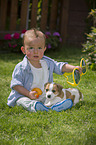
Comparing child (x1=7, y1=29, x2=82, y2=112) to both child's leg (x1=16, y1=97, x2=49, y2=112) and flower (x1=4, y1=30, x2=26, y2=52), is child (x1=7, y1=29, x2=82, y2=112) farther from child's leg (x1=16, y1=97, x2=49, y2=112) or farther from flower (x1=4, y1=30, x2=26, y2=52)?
flower (x1=4, y1=30, x2=26, y2=52)

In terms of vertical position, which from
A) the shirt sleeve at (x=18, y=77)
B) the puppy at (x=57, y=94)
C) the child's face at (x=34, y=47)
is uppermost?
the child's face at (x=34, y=47)

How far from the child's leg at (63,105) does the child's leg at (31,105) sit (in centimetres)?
11

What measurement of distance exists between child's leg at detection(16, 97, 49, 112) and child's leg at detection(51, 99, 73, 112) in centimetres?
11

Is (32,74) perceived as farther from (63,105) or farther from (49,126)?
(49,126)

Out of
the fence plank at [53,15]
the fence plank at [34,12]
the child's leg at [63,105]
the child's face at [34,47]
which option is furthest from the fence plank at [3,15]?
the child's leg at [63,105]

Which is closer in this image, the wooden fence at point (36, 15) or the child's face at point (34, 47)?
the child's face at point (34, 47)

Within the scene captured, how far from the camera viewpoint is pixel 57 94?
299cm

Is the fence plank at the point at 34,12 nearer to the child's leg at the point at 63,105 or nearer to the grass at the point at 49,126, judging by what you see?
the grass at the point at 49,126

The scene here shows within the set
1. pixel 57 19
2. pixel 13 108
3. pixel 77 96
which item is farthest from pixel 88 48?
pixel 57 19

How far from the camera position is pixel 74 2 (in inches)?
386

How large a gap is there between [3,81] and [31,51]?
137 centimetres

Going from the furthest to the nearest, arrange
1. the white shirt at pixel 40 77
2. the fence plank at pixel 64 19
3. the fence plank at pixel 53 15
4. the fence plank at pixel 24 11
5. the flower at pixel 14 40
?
the fence plank at pixel 64 19 → the fence plank at pixel 53 15 → the fence plank at pixel 24 11 → the flower at pixel 14 40 → the white shirt at pixel 40 77

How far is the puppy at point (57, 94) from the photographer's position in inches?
116

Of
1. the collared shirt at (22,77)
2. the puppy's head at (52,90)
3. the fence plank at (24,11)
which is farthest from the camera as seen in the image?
the fence plank at (24,11)
